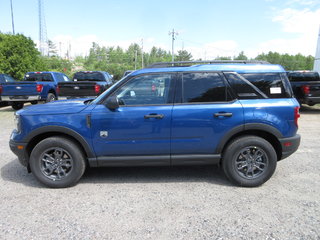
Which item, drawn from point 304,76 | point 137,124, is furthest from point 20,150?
point 304,76

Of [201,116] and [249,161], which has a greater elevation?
[201,116]

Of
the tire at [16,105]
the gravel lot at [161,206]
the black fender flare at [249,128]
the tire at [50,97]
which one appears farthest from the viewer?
the tire at [16,105]

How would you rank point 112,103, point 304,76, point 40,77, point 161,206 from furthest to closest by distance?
point 40,77, point 304,76, point 112,103, point 161,206

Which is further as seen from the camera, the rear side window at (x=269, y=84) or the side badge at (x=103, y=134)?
the rear side window at (x=269, y=84)

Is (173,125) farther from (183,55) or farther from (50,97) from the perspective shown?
(183,55)

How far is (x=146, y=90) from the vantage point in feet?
12.2

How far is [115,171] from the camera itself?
4.41 meters

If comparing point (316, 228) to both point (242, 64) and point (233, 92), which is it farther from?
point (242, 64)

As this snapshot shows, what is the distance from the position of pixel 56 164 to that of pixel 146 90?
5.76ft

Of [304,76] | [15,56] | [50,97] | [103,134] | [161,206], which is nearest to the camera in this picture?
[161,206]

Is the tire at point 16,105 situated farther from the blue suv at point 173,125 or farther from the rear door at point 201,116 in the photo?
the rear door at point 201,116

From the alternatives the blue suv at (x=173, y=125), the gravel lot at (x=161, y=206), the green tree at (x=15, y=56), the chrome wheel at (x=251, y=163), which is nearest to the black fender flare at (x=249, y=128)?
Result: the blue suv at (x=173, y=125)

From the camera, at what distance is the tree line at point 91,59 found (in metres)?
18.5

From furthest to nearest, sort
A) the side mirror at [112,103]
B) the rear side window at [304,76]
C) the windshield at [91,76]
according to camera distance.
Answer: the windshield at [91,76] → the rear side window at [304,76] → the side mirror at [112,103]
